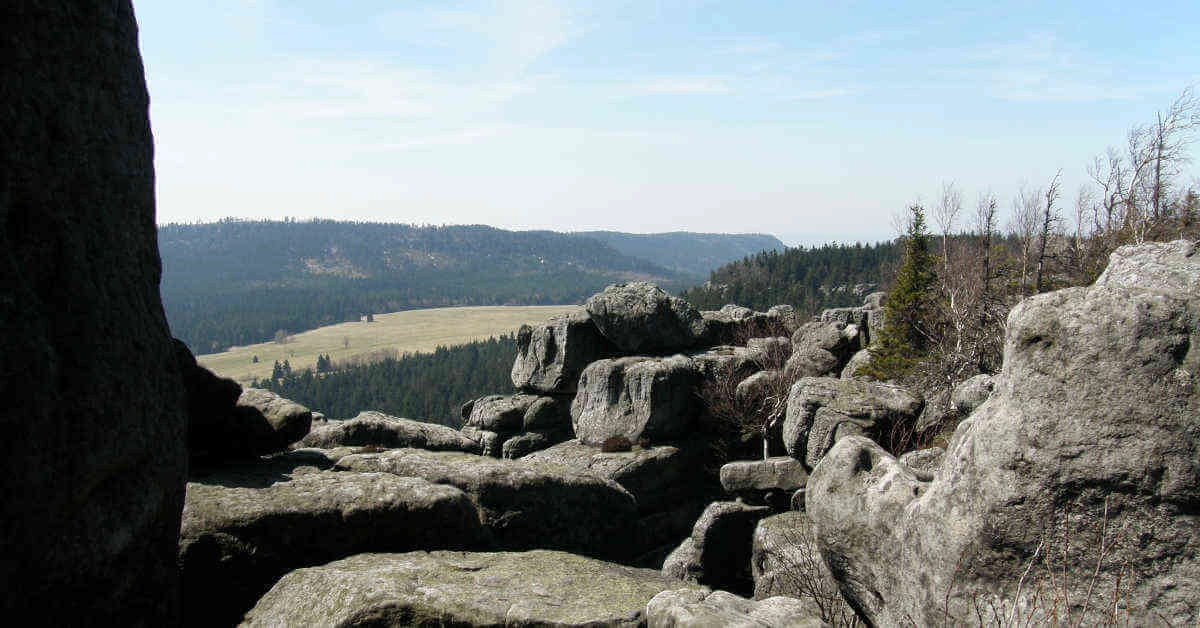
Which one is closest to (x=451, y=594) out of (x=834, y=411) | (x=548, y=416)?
(x=834, y=411)

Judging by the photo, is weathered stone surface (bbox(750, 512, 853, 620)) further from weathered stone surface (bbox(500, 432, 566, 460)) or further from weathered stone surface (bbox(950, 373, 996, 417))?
weathered stone surface (bbox(500, 432, 566, 460))

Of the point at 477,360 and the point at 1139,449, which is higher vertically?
the point at 1139,449

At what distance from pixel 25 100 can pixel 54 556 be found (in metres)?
5.59

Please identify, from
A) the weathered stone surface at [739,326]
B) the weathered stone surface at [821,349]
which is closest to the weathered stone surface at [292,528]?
the weathered stone surface at [821,349]

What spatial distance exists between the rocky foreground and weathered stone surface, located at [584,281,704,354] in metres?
19.8

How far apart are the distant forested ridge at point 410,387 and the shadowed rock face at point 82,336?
132m

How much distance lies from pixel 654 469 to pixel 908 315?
80.3ft

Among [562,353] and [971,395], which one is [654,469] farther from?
[971,395]

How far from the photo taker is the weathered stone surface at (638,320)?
149 feet

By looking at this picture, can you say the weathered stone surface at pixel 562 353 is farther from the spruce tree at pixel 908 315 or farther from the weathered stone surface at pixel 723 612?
the weathered stone surface at pixel 723 612

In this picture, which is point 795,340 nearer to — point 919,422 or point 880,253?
point 919,422

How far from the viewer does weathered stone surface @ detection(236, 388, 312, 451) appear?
63.1 ft

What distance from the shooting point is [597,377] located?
→ 42.1 metres

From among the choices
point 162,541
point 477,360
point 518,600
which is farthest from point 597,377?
point 477,360
